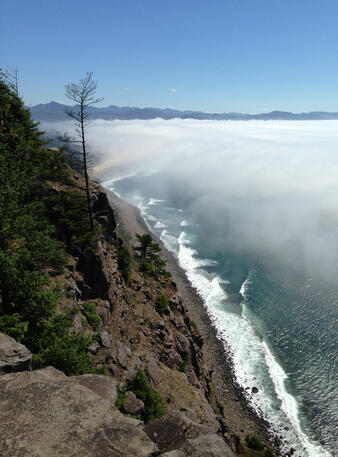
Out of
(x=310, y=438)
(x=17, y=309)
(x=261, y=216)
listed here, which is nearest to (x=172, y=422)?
(x=17, y=309)

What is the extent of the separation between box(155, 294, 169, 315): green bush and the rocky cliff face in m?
0.89

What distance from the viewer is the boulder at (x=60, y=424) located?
36.5ft

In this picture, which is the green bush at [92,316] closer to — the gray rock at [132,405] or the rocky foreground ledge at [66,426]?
the gray rock at [132,405]

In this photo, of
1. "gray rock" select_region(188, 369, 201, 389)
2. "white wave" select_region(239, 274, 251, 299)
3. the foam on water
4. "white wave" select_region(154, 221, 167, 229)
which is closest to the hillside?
"gray rock" select_region(188, 369, 201, 389)

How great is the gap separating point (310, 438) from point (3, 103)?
78087 millimetres

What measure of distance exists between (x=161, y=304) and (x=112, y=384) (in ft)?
144

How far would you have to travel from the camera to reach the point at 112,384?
16.3 metres

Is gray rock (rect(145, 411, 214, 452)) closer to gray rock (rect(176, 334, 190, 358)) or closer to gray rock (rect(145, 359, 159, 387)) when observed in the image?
gray rock (rect(145, 359, 159, 387))

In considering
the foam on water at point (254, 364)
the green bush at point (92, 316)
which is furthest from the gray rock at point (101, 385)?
the foam on water at point (254, 364)

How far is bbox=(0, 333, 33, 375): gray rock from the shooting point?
15.0m

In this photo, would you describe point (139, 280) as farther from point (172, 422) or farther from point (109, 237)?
point (172, 422)

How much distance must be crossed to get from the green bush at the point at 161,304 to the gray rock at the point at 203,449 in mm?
45573

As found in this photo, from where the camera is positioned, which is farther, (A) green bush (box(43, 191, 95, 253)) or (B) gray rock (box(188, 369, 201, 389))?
(B) gray rock (box(188, 369, 201, 389))

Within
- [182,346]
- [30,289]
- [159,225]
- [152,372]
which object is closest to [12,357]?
[30,289]
